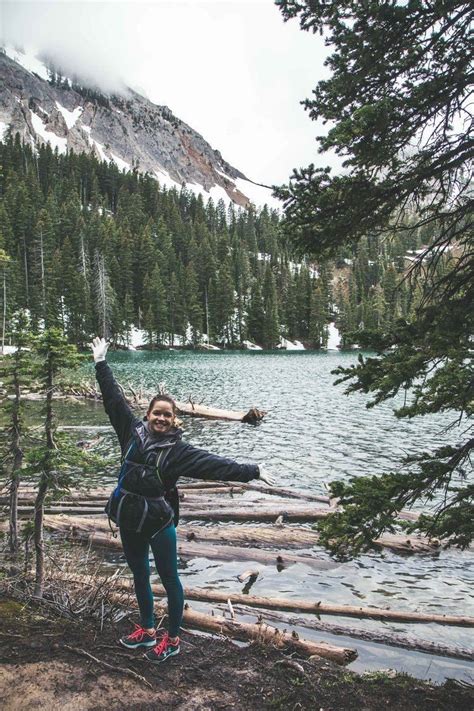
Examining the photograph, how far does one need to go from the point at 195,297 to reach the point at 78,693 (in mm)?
95310

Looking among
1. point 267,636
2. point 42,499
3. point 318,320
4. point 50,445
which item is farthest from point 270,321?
point 267,636

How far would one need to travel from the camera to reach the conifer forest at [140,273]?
83.3m

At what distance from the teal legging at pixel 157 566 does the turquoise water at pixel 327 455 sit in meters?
2.87

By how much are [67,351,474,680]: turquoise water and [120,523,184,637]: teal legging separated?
9.42ft

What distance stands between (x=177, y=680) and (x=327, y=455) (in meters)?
15.8

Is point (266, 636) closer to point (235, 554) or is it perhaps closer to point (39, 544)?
point (39, 544)

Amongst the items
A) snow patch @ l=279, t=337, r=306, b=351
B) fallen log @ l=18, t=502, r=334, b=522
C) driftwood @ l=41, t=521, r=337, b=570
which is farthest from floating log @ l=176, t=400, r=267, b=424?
snow patch @ l=279, t=337, r=306, b=351

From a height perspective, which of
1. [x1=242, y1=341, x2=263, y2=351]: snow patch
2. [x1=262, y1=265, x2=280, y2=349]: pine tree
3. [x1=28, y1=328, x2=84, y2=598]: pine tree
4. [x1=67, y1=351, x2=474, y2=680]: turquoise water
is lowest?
[x1=67, y1=351, x2=474, y2=680]: turquoise water

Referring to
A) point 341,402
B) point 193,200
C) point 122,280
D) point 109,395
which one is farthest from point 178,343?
point 109,395

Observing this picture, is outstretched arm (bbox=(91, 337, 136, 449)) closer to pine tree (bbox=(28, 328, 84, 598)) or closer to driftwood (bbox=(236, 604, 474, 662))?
pine tree (bbox=(28, 328, 84, 598))

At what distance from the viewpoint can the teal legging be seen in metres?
4.93

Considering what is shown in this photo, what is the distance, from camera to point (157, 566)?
5.06 m

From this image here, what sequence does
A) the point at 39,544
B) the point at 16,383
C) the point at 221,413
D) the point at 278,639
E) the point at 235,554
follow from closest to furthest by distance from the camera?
the point at 278,639 → the point at 39,544 → the point at 16,383 → the point at 235,554 → the point at 221,413

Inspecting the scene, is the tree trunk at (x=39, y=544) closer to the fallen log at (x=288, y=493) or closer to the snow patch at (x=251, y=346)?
the fallen log at (x=288, y=493)
